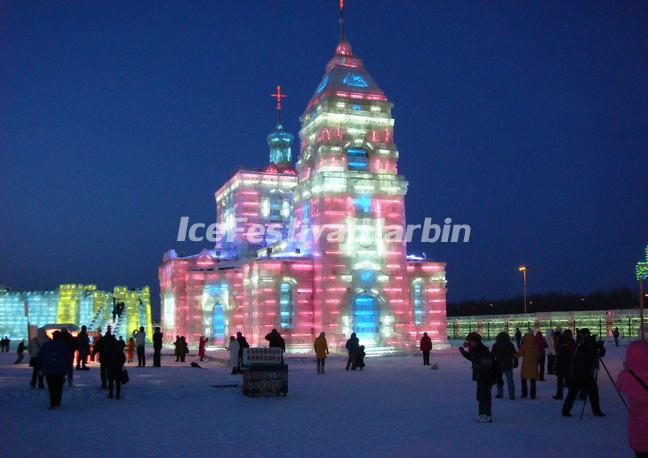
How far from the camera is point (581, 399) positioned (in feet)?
58.4

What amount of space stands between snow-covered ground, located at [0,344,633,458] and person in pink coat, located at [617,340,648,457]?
368cm

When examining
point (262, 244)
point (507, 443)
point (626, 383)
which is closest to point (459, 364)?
→ point (507, 443)

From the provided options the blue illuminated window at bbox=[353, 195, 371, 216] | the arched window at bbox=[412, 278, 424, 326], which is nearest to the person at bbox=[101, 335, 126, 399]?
the blue illuminated window at bbox=[353, 195, 371, 216]

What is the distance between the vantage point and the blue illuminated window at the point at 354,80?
48312 millimetres

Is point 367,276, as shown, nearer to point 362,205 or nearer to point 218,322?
point 362,205

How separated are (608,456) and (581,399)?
292 inches

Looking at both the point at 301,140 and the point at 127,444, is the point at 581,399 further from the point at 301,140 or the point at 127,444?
the point at 301,140

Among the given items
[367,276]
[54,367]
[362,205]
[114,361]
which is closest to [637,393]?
[54,367]

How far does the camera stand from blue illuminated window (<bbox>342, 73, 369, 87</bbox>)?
48312mm

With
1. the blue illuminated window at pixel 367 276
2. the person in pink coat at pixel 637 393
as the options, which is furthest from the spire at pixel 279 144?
the person in pink coat at pixel 637 393

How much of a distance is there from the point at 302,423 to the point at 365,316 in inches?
1266

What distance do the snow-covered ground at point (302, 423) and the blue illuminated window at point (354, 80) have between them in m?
29.5

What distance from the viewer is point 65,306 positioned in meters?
96.6

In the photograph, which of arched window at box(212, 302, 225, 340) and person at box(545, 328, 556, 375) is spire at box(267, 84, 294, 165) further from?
person at box(545, 328, 556, 375)
